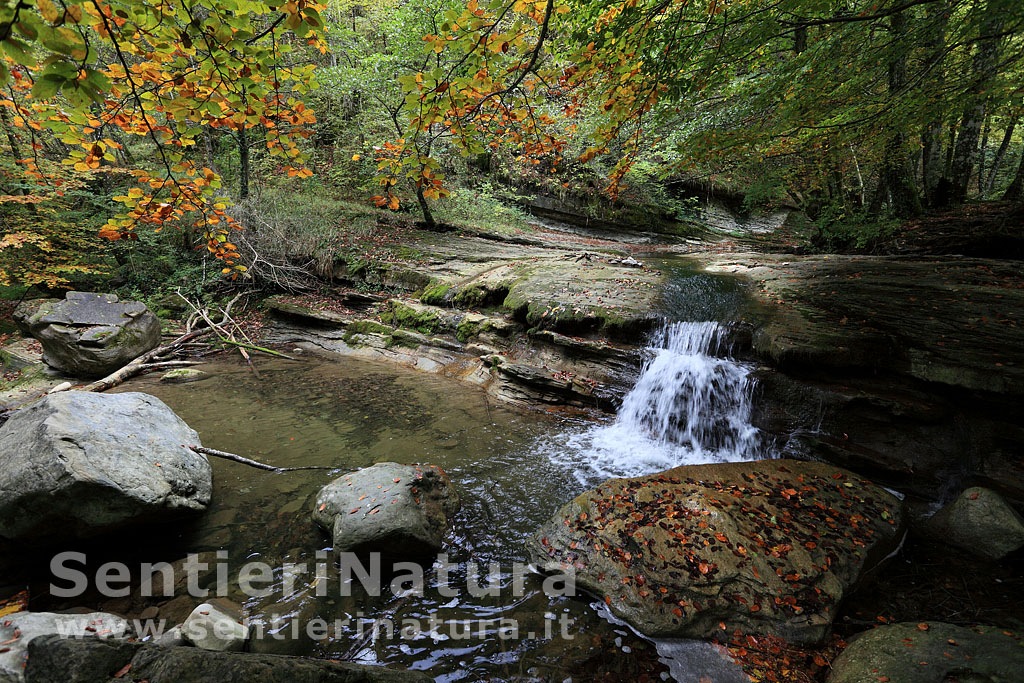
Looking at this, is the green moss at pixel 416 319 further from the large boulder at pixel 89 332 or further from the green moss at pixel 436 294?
the large boulder at pixel 89 332

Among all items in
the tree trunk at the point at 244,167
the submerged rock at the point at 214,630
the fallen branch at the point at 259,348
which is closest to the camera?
the submerged rock at the point at 214,630

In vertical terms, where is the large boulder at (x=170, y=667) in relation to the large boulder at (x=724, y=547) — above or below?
above

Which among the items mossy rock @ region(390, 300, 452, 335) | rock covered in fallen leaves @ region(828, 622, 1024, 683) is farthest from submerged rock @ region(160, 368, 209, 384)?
rock covered in fallen leaves @ region(828, 622, 1024, 683)

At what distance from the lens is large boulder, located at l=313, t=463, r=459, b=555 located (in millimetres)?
3523

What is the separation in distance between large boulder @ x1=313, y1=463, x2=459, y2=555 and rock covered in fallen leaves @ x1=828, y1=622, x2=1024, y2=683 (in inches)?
121

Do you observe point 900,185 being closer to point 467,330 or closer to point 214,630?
point 467,330

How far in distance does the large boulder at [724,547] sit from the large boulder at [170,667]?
193cm

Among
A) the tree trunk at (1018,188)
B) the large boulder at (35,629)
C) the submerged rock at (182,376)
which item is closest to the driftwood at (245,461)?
the large boulder at (35,629)

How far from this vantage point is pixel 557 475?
507 centimetres

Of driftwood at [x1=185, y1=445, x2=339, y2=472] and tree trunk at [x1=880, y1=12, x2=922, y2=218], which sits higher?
tree trunk at [x1=880, y1=12, x2=922, y2=218]

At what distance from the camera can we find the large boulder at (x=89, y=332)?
318 inches

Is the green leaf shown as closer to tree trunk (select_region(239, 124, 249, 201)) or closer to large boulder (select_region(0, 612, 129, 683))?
large boulder (select_region(0, 612, 129, 683))

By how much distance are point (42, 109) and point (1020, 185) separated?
49.7 feet

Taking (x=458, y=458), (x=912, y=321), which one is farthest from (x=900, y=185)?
(x=458, y=458)
